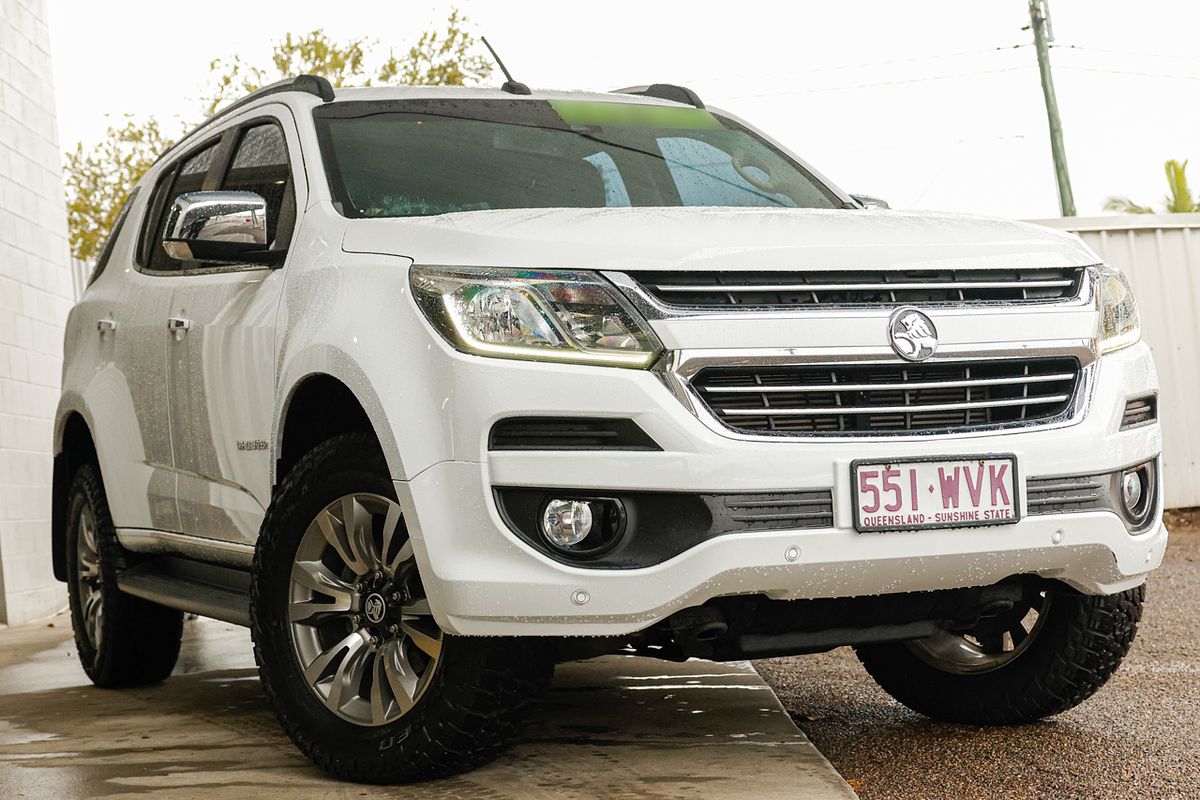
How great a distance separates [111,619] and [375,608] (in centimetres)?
230

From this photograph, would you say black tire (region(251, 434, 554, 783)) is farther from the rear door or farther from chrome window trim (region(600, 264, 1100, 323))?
chrome window trim (region(600, 264, 1100, 323))

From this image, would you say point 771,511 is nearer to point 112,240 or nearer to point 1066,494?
point 1066,494

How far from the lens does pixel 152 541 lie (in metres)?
5.16

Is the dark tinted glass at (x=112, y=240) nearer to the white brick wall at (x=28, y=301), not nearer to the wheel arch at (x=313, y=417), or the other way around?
the wheel arch at (x=313, y=417)

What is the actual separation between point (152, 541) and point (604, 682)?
1.64 m

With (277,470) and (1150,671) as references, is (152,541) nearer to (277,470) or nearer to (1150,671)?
(277,470)

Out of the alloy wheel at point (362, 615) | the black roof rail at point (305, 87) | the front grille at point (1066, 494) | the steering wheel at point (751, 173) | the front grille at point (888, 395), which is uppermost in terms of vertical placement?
the black roof rail at point (305, 87)

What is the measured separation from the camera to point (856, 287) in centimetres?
339

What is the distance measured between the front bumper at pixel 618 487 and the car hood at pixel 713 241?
277 millimetres

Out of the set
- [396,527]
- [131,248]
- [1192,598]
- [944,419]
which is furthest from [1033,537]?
[1192,598]

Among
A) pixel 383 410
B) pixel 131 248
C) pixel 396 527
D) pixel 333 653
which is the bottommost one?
pixel 333 653

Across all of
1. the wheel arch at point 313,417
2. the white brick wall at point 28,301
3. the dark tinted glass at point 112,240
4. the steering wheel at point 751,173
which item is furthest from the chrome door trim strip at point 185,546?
the white brick wall at point 28,301

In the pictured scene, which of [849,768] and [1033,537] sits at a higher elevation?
[1033,537]

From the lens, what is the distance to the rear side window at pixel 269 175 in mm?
4324
